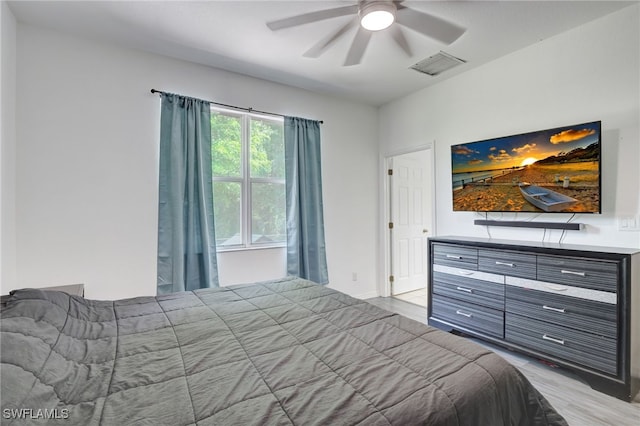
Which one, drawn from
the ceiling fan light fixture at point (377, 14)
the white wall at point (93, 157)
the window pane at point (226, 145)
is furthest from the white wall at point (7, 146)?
the ceiling fan light fixture at point (377, 14)

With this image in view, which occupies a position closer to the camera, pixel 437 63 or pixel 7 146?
pixel 7 146

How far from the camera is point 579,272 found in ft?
7.27

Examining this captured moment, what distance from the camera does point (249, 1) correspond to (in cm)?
222

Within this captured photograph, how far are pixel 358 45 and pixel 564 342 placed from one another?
A: 2.65 m

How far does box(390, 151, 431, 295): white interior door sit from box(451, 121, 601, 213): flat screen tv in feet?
3.88

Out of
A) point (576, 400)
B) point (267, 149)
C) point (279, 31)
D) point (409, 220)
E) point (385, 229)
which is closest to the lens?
point (576, 400)

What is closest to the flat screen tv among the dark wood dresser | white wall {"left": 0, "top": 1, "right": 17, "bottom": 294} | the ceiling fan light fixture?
the dark wood dresser

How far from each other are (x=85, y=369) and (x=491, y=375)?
1471 millimetres

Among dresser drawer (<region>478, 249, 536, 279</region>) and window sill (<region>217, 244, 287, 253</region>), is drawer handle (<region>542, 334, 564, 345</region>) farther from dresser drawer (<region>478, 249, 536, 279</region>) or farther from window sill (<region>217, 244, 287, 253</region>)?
window sill (<region>217, 244, 287, 253</region>)

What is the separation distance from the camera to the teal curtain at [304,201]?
3.67 m

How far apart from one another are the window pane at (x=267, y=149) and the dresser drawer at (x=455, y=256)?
197 centimetres

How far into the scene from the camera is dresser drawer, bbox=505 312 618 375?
2.08m

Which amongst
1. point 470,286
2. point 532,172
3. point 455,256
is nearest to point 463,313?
point 470,286

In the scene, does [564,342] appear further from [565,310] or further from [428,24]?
[428,24]
